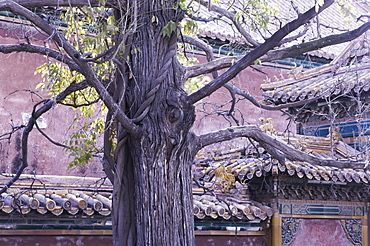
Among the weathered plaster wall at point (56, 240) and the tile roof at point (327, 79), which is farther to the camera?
the tile roof at point (327, 79)

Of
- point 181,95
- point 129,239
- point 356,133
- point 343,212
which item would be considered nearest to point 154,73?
point 181,95

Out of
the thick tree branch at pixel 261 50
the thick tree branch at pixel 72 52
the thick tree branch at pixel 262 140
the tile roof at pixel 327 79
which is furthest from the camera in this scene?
the tile roof at pixel 327 79

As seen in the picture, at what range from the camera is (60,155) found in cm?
1055

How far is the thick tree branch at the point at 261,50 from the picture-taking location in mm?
4844

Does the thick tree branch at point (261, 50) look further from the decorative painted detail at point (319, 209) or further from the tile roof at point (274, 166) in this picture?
the decorative painted detail at point (319, 209)

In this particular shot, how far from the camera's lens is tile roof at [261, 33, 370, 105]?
938cm

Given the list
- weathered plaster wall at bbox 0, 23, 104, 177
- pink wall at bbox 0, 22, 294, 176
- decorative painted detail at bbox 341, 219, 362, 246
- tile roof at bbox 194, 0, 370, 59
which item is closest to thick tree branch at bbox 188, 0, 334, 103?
tile roof at bbox 194, 0, 370, 59

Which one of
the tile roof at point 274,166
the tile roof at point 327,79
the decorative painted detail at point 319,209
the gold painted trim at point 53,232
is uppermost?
the tile roof at point 327,79

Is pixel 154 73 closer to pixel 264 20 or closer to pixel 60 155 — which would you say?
pixel 264 20

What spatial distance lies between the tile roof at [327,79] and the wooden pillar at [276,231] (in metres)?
2.06

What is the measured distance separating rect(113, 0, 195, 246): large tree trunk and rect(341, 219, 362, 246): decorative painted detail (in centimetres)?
491

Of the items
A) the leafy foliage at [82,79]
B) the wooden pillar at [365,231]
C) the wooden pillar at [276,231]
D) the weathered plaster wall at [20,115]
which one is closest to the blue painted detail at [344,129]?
the wooden pillar at [365,231]

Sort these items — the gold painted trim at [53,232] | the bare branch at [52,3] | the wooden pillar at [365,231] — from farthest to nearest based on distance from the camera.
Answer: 1. the wooden pillar at [365,231]
2. the gold painted trim at [53,232]
3. the bare branch at [52,3]

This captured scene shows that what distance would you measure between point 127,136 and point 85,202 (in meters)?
1.96
